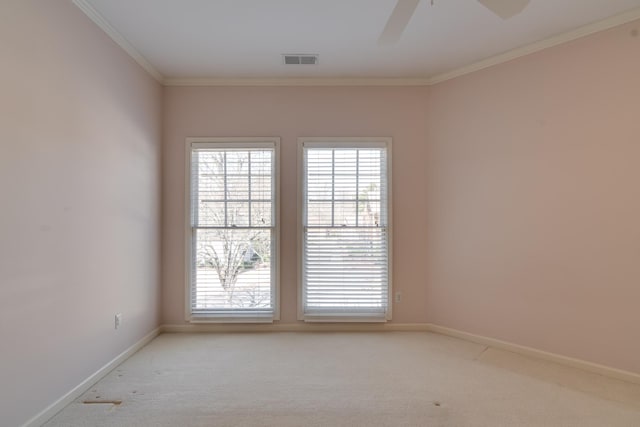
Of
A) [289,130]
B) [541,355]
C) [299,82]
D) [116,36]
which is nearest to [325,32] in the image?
[299,82]

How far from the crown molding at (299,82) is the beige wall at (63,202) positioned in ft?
1.97

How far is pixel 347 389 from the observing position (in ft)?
7.72

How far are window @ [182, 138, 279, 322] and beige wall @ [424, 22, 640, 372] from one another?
1781mm

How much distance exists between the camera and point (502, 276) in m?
3.10

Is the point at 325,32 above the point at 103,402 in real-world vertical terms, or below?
above

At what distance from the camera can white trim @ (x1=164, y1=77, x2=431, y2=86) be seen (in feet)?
11.5

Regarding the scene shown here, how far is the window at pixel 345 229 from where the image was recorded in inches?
139

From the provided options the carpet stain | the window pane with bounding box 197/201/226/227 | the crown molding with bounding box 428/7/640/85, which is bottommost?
the carpet stain

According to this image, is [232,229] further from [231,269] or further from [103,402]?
[103,402]

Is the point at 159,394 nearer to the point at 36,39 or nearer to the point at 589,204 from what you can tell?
the point at 36,39

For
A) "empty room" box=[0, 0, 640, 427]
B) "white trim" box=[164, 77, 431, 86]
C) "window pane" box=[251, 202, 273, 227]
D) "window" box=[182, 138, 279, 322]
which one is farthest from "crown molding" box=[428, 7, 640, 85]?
"window pane" box=[251, 202, 273, 227]

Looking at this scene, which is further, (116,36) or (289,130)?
(289,130)

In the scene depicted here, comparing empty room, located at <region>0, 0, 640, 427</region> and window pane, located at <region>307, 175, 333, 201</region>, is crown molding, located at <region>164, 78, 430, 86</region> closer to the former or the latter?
empty room, located at <region>0, 0, 640, 427</region>

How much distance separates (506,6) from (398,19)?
50 cm
